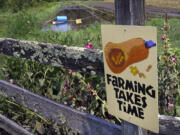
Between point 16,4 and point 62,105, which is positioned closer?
point 62,105

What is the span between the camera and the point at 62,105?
5.47 feet

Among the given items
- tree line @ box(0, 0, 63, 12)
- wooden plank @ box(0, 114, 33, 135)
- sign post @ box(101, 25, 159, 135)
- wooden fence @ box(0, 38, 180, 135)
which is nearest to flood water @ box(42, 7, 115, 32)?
tree line @ box(0, 0, 63, 12)

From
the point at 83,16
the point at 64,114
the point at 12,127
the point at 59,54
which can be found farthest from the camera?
the point at 83,16

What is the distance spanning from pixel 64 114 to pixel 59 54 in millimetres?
438

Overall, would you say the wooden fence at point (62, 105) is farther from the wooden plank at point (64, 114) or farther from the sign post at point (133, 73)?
the sign post at point (133, 73)

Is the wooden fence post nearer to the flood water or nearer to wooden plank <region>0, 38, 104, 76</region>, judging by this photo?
wooden plank <region>0, 38, 104, 76</region>

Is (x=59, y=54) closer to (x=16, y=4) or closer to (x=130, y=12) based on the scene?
(x=130, y=12)

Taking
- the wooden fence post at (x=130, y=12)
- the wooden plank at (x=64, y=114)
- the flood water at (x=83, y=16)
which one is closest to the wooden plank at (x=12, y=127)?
the wooden plank at (x=64, y=114)

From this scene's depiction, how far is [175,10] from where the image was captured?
22.2ft

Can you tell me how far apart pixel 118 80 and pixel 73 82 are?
4.28 ft

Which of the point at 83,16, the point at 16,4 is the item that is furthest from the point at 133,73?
the point at 83,16

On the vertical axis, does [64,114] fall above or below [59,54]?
below

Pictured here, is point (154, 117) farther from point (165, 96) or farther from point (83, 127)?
point (165, 96)

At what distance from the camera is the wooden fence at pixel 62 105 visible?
1246 millimetres
